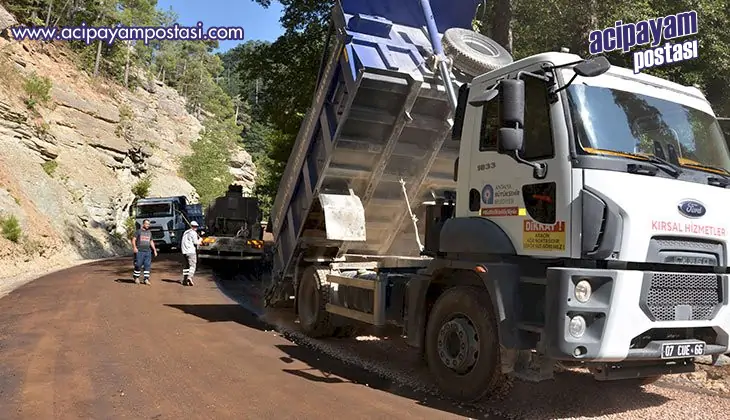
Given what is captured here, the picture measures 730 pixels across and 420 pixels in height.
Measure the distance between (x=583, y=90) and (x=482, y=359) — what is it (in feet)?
7.61

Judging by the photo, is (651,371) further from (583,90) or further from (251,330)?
(251,330)

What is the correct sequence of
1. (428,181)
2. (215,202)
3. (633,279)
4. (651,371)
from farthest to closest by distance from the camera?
1. (215,202)
2. (428,181)
3. (651,371)
4. (633,279)

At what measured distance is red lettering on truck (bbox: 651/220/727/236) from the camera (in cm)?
417

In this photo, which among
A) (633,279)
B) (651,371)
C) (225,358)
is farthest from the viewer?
(225,358)

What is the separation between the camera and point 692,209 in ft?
14.1

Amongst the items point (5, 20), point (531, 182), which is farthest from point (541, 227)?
point (5, 20)

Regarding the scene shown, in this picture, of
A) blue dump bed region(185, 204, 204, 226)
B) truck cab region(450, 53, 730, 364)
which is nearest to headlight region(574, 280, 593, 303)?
truck cab region(450, 53, 730, 364)

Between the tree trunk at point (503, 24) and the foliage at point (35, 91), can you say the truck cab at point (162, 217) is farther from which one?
the tree trunk at point (503, 24)

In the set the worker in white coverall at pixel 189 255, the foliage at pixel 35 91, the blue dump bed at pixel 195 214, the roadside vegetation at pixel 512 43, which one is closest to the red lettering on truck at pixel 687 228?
the roadside vegetation at pixel 512 43

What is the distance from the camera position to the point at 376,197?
7648 millimetres

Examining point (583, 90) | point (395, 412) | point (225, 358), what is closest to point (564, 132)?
point (583, 90)

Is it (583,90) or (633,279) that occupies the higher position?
(583,90)

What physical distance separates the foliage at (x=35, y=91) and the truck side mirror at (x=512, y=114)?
2670 cm

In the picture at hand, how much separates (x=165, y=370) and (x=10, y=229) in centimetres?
1310
